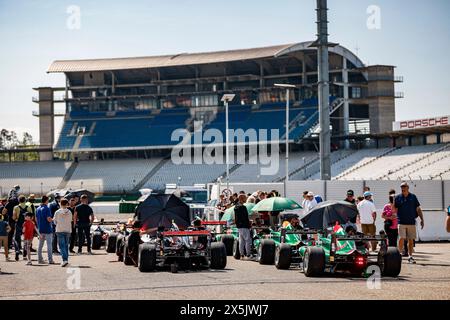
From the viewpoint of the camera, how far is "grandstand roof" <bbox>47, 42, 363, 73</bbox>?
78.5 meters

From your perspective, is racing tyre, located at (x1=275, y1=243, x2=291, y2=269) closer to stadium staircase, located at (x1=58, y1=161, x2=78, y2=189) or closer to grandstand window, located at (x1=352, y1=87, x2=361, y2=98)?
grandstand window, located at (x1=352, y1=87, x2=361, y2=98)

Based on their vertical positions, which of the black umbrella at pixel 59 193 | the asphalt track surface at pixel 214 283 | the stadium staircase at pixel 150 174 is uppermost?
the stadium staircase at pixel 150 174

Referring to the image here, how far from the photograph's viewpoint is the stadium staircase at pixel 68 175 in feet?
267

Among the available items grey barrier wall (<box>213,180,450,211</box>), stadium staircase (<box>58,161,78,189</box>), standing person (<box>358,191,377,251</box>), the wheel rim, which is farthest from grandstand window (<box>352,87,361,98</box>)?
the wheel rim

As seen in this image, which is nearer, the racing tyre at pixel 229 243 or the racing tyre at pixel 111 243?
the racing tyre at pixel 229 243

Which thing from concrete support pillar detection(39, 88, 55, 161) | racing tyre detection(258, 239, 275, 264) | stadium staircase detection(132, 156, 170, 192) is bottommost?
racing tyre detection(258, 239, 275, 264)

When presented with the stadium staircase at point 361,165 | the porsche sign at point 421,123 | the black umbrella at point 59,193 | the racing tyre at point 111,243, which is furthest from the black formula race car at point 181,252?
the stadium staircase at point 361,165

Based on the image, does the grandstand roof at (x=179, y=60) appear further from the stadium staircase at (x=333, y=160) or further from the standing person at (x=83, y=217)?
the standing person at (x=83, y=217)

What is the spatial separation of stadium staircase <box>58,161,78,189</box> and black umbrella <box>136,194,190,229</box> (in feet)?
196

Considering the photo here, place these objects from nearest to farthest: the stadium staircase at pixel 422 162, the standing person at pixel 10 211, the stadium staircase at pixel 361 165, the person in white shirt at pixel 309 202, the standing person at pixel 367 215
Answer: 1. the standing person at pixel 367 215
2. the person in white shirt at pixel 309 202
3. the standing person at pixel 10 211
4. the stadium staircase at pixel 422 162
5. the stadium staircase at pixel 361 165

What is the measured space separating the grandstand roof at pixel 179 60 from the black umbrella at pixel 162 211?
5602cm

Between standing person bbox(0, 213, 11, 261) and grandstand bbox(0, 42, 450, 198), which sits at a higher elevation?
grandstand bbox(0, 42, 450, 198)

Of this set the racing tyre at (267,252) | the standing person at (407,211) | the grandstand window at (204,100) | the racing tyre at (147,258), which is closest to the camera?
the racing tyre at (147,258)

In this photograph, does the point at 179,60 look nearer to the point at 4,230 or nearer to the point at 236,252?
the point at 4,230
